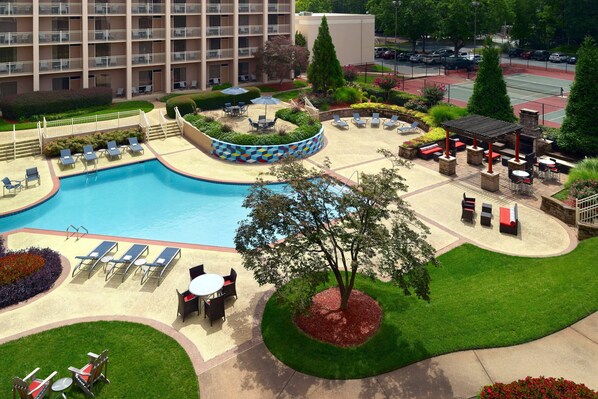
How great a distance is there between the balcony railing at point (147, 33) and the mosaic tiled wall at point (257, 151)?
2060 cm

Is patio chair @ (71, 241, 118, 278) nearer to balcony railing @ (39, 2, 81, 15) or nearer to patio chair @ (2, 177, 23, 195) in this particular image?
patio chair @ (2, 177, 23, 195)

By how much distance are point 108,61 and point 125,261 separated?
1278 inches

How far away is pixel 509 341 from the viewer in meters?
12.3

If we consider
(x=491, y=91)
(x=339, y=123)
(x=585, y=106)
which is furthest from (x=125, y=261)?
(x=585, y=106)

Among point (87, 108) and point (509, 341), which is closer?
point (509, 341)

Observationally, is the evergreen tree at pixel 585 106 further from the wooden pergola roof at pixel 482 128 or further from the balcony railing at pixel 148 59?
the balcony railing at pixel 148 59

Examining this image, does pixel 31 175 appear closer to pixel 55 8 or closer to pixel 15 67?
pixel 15 67

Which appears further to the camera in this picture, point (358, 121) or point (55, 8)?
point (55, 8)

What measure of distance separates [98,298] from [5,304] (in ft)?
9.17

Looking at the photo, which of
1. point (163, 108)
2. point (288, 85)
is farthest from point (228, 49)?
point (163, 108)

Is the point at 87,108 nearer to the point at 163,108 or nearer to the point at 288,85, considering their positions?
the point at 163,108

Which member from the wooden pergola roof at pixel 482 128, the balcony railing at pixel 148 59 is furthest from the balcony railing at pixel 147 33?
the wooden pergola roof at pixel 482 128

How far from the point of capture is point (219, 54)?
162 ft

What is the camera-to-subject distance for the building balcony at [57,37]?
129ft
